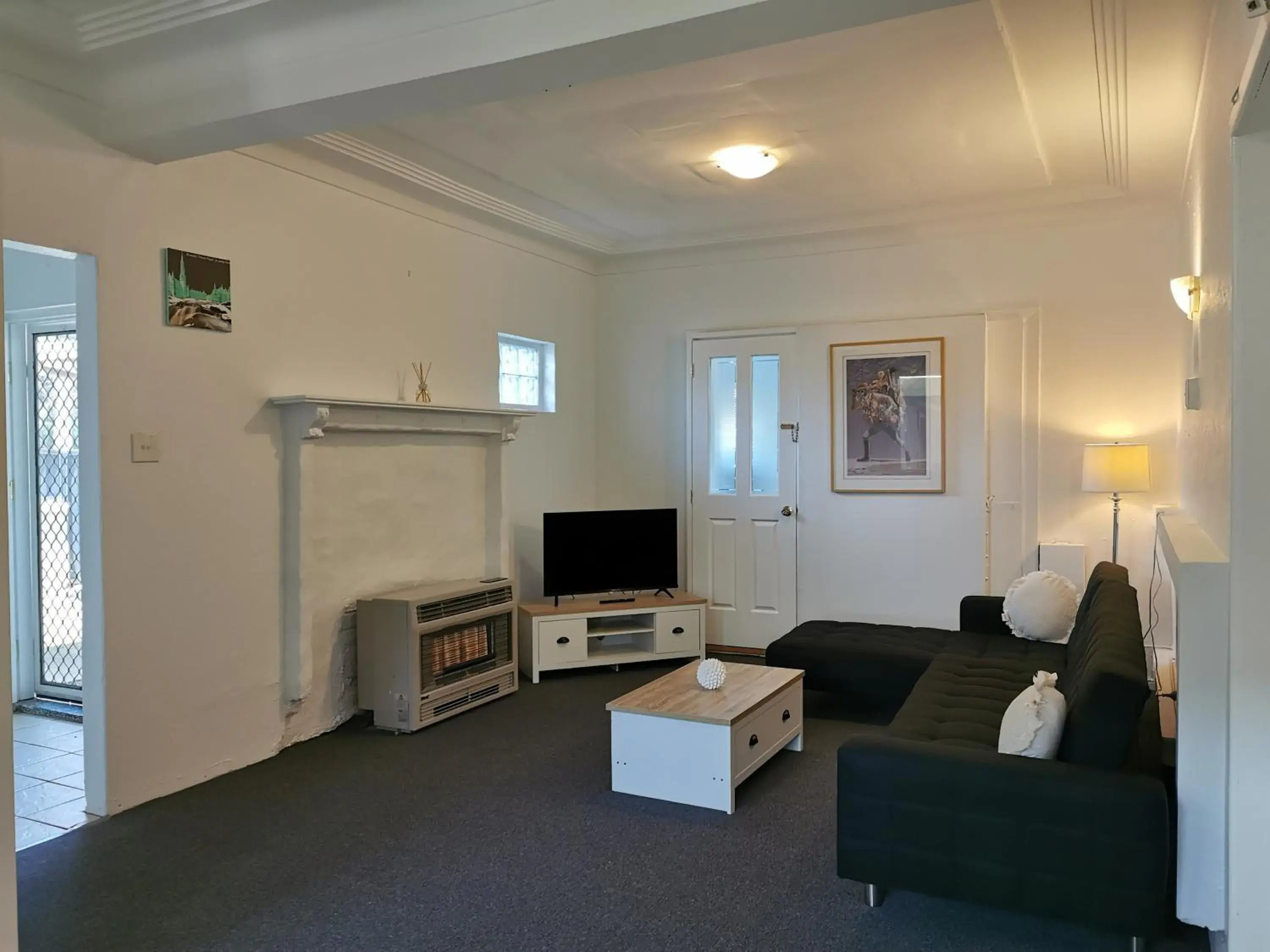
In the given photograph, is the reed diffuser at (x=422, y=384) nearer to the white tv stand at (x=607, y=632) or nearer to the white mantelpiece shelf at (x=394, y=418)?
the white mantelpiece shelf at (x=394, y=418)

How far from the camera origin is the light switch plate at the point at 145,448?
3436 millimetres

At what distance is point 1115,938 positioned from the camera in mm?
2492

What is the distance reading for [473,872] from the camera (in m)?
2.92

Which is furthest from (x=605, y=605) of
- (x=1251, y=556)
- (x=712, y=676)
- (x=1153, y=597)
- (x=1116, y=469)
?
(x=1251, y=556)

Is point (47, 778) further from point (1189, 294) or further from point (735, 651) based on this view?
point (1189, 294)

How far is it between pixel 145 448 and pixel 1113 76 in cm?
389

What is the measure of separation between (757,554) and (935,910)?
3427 mm

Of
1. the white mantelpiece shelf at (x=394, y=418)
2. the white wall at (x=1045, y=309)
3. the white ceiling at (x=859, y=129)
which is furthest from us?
the white wall at (x=1045, y=309)

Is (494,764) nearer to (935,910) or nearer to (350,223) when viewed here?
(935,910)

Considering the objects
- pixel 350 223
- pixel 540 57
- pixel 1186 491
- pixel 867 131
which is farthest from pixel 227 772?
pixel 1186 491

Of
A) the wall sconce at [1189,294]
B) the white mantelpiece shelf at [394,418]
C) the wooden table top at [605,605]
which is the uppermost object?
the wall sconce at [1189,294]

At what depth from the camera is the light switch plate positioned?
3.44m

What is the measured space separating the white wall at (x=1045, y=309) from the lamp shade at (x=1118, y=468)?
1.00 feet

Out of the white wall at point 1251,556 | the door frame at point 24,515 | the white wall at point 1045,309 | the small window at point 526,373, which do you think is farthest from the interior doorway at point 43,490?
the white wall at point 1251,556
